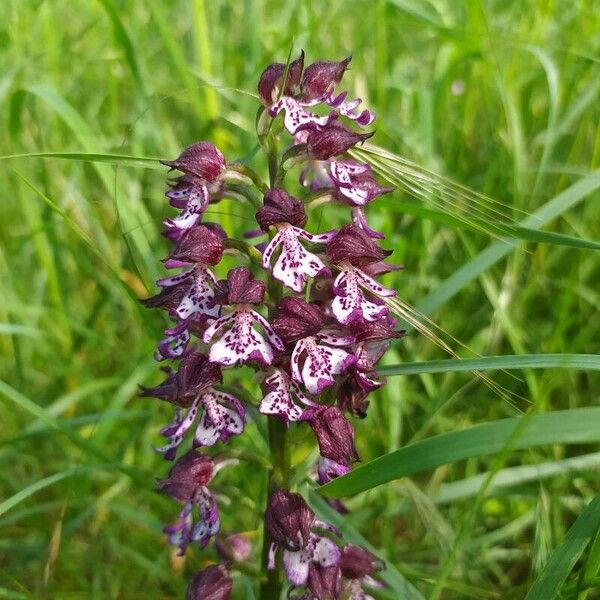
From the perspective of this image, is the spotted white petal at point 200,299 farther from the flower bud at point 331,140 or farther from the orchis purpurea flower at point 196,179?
the flower bud at point 331,140

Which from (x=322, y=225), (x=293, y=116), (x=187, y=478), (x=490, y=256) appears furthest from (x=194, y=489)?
(x=322, y=225)

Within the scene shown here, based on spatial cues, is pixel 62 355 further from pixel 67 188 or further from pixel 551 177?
pixel 551 177

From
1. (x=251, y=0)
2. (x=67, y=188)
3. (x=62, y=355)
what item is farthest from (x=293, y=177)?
(x=62, y=355)

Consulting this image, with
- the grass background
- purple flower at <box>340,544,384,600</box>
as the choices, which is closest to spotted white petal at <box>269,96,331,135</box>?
the grass background

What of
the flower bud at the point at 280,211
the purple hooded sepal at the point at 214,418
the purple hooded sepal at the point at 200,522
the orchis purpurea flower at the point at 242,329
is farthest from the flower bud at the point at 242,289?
the purple hooded sepal at the point at 200,522

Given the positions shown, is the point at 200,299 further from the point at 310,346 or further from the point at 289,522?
the point at 289,522

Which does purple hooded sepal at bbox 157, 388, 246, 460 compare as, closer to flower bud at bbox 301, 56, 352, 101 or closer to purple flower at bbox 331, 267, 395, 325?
purple flower at bbox 331, 267, 395, 325
